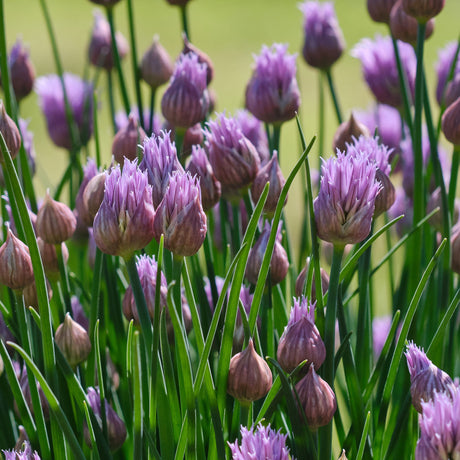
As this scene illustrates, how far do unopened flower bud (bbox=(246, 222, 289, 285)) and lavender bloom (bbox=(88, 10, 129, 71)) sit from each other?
0.41 meters

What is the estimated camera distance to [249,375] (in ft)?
1.33

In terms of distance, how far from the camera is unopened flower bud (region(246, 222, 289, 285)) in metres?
0.49

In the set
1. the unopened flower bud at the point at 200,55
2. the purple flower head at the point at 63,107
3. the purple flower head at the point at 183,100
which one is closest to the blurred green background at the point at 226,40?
the purple flower head at the point at 63,107

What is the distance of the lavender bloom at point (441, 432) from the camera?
1.03ft

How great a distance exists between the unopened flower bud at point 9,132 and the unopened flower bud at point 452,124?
30 cm

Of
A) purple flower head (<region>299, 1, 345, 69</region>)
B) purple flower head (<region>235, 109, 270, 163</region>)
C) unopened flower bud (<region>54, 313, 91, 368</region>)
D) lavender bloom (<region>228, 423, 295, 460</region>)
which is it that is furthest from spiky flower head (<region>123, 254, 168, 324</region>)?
purple flower head (<region>299, 1, 345, 69</region>)

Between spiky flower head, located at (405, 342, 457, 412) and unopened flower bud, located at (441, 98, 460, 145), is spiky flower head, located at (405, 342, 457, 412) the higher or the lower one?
the lower one

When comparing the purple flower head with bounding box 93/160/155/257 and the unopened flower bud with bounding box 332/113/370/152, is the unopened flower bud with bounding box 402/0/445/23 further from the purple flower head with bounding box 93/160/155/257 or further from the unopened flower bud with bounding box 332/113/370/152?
the purple flower head with bounding box 93/160/155/257

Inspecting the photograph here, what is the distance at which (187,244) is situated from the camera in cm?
39

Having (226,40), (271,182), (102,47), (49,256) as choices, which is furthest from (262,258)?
(226,40)

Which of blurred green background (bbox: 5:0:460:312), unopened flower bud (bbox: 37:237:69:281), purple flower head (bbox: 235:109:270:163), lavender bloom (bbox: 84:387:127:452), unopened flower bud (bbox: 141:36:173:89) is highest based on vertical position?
unopened flower bud (bbox: 141:36:173:89)

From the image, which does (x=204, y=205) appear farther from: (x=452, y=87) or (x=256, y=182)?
(x=452, y=87)

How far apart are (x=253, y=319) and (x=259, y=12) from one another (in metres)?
3.42

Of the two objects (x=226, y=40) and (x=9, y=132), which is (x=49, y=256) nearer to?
(x=9, y=132)
